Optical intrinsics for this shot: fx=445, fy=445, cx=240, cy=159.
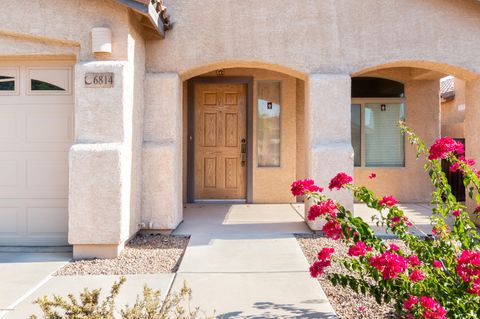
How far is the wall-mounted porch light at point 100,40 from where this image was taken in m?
5.77

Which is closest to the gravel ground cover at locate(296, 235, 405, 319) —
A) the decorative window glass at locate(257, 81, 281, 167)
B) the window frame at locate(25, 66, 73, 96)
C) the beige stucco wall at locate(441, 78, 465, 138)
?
the window frame at locate(25, 66, 73, 96)

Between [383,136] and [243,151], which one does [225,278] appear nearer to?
[243,151]

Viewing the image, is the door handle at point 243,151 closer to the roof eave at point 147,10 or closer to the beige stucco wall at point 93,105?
the beige stucco wall at point 93,105

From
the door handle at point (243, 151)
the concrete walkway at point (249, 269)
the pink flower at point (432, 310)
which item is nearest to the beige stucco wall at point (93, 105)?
the concrete walkway at point (249, 269)

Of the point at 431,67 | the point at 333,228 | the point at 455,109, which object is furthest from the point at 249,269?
the point at 455,109

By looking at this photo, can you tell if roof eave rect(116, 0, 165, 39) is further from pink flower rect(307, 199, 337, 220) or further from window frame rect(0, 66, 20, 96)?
pink flower rect(307, 199, 337, 220)

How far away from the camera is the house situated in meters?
5.81

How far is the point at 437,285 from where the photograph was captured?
291cm

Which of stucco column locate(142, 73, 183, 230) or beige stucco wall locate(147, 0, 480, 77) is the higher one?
beige stucco wall locate(147, 0, 480, 77)

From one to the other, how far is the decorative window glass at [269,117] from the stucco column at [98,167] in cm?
454

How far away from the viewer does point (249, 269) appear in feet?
16.6

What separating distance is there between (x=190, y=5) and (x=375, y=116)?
209 inches

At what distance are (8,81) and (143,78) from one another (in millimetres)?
1876

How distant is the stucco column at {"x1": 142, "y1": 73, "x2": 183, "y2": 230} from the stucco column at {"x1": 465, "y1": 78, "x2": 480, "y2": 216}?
189 inches
